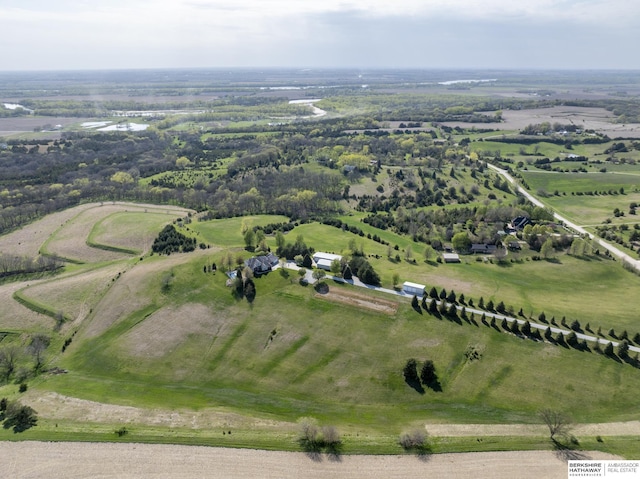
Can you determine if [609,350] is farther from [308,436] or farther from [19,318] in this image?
[19,318]

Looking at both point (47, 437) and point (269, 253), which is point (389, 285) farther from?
point (47, 437)

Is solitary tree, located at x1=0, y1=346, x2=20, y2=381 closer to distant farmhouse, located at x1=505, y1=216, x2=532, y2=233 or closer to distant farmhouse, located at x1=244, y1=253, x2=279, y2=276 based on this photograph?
distant farmhouse, located at x1=244, y1=253, x2=279, y2=276

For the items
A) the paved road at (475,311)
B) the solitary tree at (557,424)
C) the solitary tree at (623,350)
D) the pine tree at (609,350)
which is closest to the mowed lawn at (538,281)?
the paved road at (475,311)

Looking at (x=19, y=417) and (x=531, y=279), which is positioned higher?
(x=531, y=279)

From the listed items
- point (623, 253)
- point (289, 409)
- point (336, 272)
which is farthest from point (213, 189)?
point (623, 253)

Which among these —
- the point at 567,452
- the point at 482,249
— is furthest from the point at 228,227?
the point at 567,452

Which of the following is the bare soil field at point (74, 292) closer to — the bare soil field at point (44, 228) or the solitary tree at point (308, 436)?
the bare soil field at point (44, 228)
